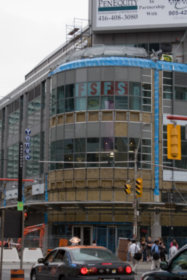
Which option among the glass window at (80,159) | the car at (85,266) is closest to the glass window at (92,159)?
the glass window at (80,159)

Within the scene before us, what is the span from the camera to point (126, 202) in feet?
152

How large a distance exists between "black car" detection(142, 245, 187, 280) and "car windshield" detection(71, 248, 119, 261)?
510 centimetres

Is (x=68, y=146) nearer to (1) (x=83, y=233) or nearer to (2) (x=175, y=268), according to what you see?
(1) (x=83, y=233)

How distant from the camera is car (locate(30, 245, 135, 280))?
603 inches

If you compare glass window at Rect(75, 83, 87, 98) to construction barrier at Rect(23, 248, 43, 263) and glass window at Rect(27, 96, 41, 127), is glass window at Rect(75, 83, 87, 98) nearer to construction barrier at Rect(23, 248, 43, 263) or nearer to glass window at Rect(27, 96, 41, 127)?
glass window at Rect(27, 96, 41, 127)

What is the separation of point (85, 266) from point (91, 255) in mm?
880

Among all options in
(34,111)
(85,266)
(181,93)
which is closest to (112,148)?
(181,93)

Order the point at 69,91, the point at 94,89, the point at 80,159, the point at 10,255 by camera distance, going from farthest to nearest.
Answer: the point at 69,91, the point at 94,89, the point at 80,159, the point at 10,255

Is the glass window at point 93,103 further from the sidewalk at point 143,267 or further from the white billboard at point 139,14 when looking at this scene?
the sidewalk at point 143,267

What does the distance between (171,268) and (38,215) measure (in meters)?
44.5

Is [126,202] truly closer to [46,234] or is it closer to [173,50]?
[46,234]

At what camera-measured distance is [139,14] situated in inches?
2237

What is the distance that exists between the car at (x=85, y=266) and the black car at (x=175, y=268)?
4.52 metres

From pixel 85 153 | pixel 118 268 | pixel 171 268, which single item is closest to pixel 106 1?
pixel 85 153
